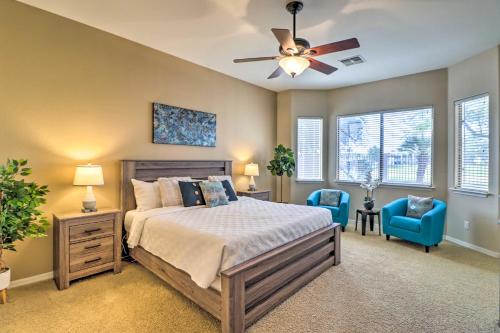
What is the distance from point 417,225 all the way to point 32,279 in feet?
17.2

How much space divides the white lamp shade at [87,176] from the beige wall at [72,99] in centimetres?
32

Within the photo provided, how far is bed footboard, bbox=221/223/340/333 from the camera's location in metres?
1.99

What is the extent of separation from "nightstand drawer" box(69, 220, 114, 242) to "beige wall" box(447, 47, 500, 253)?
212 inches

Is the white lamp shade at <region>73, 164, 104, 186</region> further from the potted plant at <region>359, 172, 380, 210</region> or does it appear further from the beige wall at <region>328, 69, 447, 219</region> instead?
the beige wall at <region>328, 69, 447, 219</region>

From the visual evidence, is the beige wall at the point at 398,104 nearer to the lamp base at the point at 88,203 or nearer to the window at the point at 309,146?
the window at the point at 309,146

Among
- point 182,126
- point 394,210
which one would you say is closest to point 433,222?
point 394,210

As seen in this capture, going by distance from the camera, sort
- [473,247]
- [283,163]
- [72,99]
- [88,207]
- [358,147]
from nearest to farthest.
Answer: [88,207]
[72,99]
[473,247]
[283,163]
[358,147]

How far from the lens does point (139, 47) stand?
3.79 m

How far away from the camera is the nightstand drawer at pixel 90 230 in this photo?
2.86 meters

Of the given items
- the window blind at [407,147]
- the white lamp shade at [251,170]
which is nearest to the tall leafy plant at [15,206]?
the white lamp shade at [251,170]

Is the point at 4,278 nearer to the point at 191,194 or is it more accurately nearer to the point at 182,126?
the point at 191,194

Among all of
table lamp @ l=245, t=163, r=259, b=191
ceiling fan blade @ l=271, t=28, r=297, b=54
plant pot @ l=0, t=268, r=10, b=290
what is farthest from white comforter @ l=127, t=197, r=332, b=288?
ceiling fan blade @ l=271, t=28, r=297, b=54

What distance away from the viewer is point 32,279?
9.62ft

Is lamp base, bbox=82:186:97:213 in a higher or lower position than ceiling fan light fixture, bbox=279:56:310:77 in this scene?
lower
